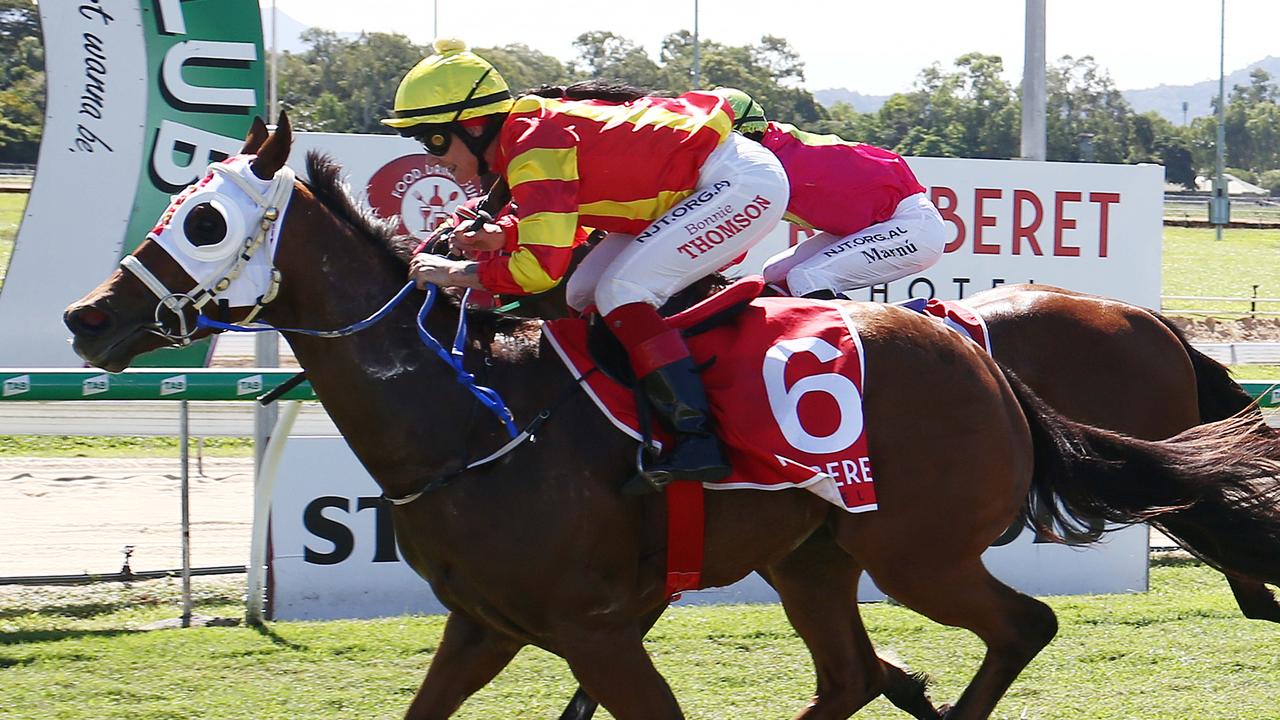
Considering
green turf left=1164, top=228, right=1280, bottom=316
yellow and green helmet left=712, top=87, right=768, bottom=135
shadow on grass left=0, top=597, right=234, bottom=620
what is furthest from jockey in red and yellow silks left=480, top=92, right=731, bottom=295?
green turf left=1164, top=228, right=1280, bottom=316

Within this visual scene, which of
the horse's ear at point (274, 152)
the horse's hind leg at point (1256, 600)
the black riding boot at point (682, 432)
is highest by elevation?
the horse's ear at point (274, 152)

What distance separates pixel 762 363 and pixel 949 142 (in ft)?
86.1

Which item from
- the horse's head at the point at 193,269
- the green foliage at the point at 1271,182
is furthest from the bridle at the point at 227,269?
the green foliage at the point at 1271,182

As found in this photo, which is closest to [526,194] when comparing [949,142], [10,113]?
[949,142]

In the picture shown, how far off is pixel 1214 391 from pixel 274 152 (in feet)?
12.1

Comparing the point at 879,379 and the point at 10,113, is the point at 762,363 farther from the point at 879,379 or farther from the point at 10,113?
the point at 10,113

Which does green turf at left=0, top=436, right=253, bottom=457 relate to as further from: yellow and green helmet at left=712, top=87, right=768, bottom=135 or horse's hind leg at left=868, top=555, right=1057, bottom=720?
horse's hind leg at left=868, top=555, right=1057, bottom=720

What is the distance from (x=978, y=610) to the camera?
12.4ft

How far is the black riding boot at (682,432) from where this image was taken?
11.0 ft

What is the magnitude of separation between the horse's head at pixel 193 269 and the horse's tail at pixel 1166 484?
215cm

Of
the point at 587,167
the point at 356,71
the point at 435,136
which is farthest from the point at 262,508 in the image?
the point at 356,71

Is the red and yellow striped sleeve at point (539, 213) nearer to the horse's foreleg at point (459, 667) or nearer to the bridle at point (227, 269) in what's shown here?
the bridle at point (227, 269)

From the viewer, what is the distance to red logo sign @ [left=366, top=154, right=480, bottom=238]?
6.19 metres

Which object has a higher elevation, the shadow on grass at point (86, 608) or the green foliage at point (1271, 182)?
the green foliage at point (1271, 182)
